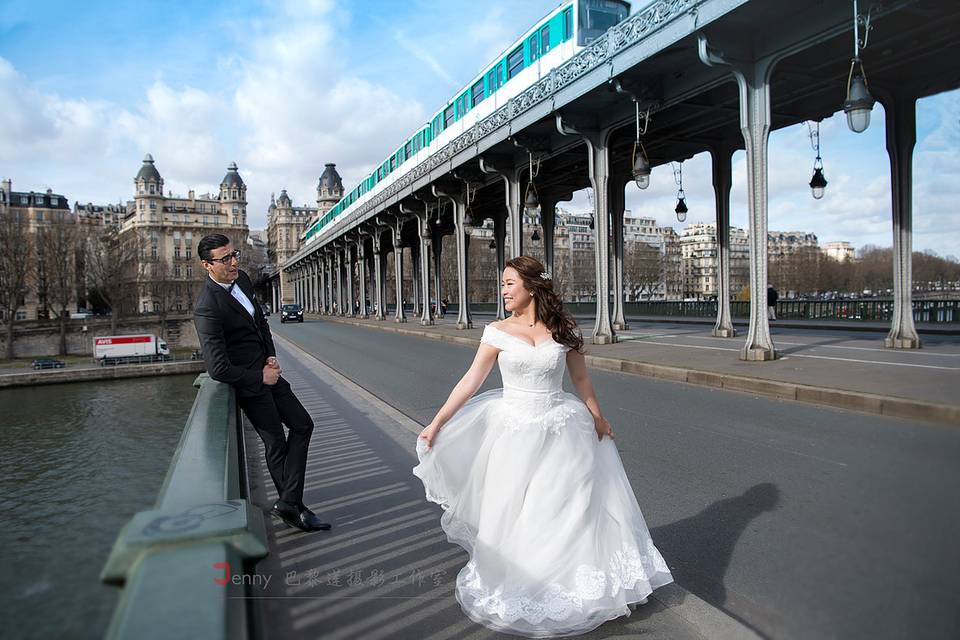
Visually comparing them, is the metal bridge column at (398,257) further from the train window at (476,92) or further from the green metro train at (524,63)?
the train window at (476,92)

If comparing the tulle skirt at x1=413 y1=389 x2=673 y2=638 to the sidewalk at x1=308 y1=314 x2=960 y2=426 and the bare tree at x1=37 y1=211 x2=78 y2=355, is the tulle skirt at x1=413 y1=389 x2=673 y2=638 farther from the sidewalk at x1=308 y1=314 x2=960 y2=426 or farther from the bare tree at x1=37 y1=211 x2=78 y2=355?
the bare tree at x1=37 y1=211 x2=78 y2=355

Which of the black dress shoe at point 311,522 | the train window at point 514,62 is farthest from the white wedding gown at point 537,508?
the train window at point 514,62

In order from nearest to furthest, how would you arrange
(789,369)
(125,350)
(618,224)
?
(789,369) < (618,224) < (125,350)

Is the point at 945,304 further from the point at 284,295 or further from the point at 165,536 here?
the point at 284,295

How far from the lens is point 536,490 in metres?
3.08

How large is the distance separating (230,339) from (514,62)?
64.4ft

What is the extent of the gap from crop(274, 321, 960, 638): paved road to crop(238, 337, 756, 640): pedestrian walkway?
17.7 inches

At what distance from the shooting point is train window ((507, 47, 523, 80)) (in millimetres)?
20812

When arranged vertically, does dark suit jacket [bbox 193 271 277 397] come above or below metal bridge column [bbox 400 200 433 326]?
below

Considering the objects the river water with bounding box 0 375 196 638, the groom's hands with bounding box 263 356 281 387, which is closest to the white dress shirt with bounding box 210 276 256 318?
the groom's hands with bounding box 263 356 281 387

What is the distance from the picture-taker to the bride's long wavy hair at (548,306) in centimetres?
340

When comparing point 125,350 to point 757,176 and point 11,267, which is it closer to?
point 11,267

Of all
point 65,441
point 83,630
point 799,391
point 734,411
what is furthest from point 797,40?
point 65,441

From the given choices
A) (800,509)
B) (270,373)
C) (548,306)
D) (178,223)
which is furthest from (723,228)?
(178,223)
